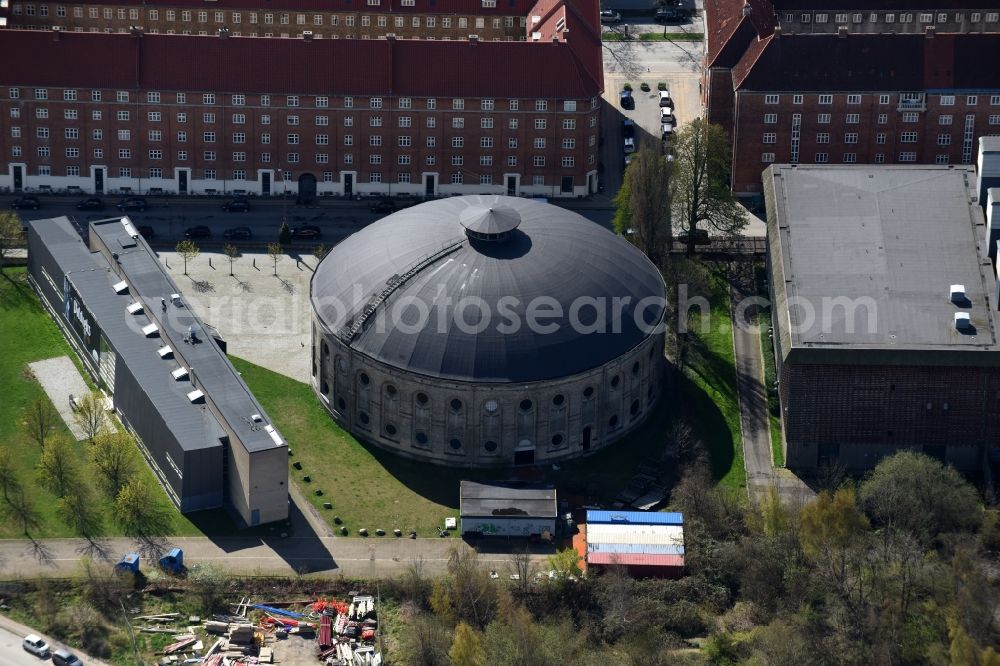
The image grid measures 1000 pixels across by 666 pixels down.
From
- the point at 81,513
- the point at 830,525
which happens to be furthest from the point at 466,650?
the point at 81,513

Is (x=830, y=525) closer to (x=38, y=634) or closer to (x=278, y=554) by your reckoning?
(x=278, y=554)

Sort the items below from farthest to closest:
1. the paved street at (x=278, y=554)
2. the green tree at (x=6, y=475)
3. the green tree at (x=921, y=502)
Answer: the green tree at (x=6, y=475), the green tree at (x=921, y=502), the paved street at (x=278, y=554)

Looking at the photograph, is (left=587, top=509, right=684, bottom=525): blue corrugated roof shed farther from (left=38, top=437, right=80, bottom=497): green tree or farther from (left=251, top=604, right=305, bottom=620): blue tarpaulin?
(left=38, top=437, right=80, bottom=497): green tree

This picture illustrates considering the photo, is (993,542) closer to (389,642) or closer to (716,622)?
(716,622)

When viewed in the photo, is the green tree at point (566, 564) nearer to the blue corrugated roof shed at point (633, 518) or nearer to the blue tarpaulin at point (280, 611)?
the blue corrugated roof shed at point (633, 518)

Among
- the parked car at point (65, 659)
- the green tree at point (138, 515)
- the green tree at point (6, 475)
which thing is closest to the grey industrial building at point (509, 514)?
the green tree at point (138, 515)

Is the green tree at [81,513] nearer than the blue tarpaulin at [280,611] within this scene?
No

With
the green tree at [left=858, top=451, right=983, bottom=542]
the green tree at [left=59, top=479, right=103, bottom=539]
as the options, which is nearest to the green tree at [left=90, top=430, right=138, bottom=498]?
the green tree at [left=59, top=479, right=103, bottom=539]
